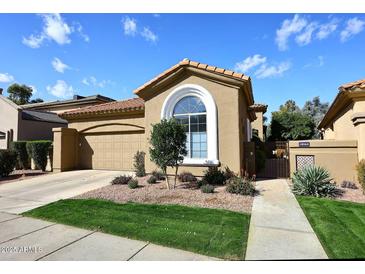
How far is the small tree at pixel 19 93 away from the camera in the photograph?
47.0 metres

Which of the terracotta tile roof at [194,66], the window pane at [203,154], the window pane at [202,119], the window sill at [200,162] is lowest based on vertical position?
the window sill at [200,162]

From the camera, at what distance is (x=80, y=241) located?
16.7 feet

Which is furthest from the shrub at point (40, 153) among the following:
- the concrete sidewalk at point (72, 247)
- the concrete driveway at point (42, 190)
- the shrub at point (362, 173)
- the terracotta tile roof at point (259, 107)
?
the terracotta tile roof at point (259, 107)

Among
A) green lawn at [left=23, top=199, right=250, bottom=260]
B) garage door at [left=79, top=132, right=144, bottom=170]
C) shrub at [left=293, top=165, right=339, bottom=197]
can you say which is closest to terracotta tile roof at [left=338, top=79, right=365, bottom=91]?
shrub at [left=293, top=165, right=339, bottom=197]

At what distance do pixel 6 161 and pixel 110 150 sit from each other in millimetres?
5827

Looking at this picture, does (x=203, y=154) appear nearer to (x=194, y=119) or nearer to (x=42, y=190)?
(x=194, y=119)

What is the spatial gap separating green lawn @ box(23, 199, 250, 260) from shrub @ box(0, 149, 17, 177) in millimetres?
8578

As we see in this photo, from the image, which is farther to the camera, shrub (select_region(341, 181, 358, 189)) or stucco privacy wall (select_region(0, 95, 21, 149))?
stucco privacy wall (select_region(0, 95, 21, 149))

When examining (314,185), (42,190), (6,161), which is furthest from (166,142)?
(6,161)

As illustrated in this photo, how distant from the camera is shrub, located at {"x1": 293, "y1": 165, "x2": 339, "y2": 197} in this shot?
28.3ft

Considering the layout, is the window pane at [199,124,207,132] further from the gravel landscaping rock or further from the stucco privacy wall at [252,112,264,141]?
the stucco privacy wall at [252,112,264,141]

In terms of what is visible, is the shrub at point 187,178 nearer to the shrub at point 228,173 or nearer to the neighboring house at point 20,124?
the shrub at point 228,173

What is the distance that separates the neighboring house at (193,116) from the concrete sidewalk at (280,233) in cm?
348

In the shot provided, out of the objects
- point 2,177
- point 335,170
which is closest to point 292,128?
point 335,170
